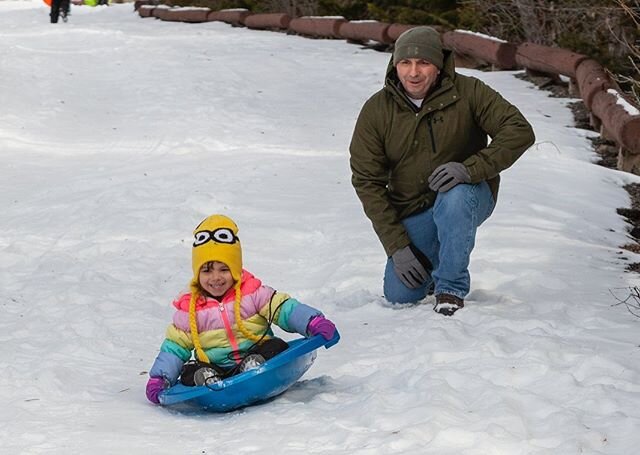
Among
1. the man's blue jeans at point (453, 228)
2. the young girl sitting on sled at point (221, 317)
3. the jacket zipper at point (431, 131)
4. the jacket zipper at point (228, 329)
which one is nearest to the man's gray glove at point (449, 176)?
the man's blue jeans at point (453, 228)

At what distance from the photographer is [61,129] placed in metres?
13.3

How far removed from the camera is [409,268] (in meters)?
5.87

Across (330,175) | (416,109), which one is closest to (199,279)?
(416,109)

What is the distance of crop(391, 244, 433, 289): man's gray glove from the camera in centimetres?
587

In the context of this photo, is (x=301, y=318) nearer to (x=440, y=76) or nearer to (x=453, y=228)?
(x=453, y=228)

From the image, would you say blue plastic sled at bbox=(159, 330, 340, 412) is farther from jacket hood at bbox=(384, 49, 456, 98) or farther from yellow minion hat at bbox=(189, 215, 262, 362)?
jacket hood at bbox=(384, 49, 456, 98)

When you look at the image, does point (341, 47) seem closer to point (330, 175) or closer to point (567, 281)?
point (330, 175)

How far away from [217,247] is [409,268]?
135 centimetres

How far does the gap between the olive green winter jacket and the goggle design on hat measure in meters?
1.16

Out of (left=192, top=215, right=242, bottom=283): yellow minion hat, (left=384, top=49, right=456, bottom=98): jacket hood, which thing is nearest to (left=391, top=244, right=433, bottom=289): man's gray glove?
(left=384, top=49, right=456, bottom=98): jacket hood

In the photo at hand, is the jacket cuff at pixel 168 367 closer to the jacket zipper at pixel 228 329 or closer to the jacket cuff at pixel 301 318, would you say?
the jacket zipper at pixel 228 329

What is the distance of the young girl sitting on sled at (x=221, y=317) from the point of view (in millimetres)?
4891

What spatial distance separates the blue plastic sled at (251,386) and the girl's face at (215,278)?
439mm

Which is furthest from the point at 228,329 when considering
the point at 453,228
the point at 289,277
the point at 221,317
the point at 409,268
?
the point at 289,277
